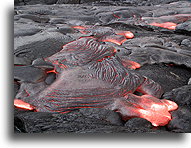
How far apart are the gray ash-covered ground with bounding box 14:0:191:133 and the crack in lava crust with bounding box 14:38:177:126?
1.6 inches

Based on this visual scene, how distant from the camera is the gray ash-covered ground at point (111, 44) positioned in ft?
3.32

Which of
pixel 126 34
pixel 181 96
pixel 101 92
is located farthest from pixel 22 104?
pixel 126 34

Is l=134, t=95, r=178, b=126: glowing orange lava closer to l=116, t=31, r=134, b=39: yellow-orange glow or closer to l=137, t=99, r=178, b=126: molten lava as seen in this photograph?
l=137, t=99, r=178, b=126: molten lava

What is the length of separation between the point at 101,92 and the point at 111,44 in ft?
2.02

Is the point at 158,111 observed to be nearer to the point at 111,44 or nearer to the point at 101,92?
the point at 101,92

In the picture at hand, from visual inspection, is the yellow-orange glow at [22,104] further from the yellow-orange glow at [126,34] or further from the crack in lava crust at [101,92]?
the yellow-orange glow at [126,34]

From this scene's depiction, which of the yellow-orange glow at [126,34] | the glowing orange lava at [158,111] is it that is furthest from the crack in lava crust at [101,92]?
the yellow-orange glow at [126,34]

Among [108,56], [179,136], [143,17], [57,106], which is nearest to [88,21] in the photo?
[143,17]

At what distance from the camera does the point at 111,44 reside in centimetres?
164

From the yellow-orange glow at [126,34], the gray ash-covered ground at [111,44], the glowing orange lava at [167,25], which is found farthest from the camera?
the glowing orange lava at [167,25]

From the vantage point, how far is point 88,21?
6.83 ft

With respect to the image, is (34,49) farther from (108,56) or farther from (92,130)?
(92,130)

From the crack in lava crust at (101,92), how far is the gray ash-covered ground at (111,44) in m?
0.04

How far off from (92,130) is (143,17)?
1.49m
